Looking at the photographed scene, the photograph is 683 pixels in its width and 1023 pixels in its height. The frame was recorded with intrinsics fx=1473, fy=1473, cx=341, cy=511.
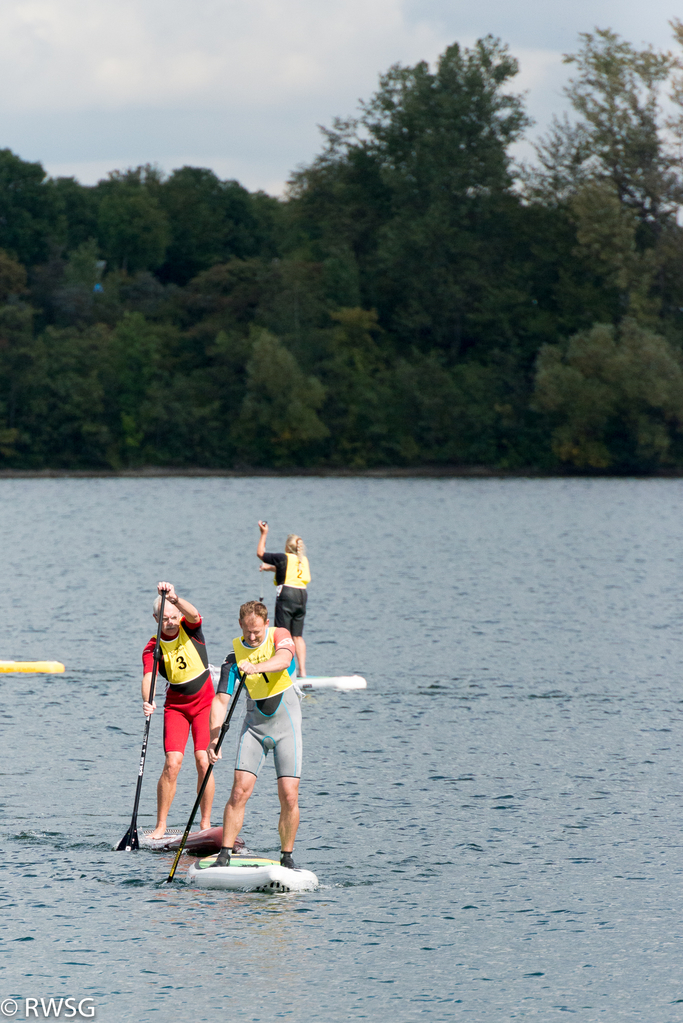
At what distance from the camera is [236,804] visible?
11352 mm

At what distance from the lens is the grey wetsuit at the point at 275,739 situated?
37.1 feet

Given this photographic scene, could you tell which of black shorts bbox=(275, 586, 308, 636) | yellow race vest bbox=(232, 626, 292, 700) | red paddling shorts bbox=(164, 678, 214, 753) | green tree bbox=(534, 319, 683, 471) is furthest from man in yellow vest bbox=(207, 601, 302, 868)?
green tree bbox=(534, 319, 683, 471)

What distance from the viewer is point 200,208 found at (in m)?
135

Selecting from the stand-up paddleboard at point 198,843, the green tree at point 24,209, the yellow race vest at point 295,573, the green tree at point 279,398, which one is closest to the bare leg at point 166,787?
the stand-up paddleboard at point 198,843

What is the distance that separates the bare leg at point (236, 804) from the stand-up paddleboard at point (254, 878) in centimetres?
22

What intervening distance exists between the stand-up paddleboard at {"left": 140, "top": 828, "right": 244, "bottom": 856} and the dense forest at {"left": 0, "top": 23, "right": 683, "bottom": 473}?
86.3 m

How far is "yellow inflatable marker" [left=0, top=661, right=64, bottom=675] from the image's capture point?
75.7 ft

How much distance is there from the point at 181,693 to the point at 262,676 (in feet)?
5.33

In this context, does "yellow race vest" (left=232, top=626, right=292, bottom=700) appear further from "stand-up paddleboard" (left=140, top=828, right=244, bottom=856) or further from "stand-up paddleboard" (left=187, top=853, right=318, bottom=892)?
"stand-up paddleboard" (left=140, top=828, right=244, bottom=856)

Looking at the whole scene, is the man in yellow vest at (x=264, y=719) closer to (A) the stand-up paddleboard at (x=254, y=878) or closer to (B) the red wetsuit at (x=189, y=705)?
(A) the stand-up paddleboard at (x=254, y=878)

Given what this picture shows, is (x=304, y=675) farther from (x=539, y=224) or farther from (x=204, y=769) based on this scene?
(x=539, y=224)

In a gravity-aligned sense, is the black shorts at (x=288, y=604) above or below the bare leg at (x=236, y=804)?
above

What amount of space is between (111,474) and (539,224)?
37550 millimetres

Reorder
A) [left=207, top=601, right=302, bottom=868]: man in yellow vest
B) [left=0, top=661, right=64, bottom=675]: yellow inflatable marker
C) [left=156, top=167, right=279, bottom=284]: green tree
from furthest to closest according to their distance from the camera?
[left=156, top=167, right=279, bottom=284]: green tree
[left=0, top=661, right=64, bottom=675]: yellow inflatable marker
[left=207, top=601, right=302, bottom=868]: man in yellow vest
